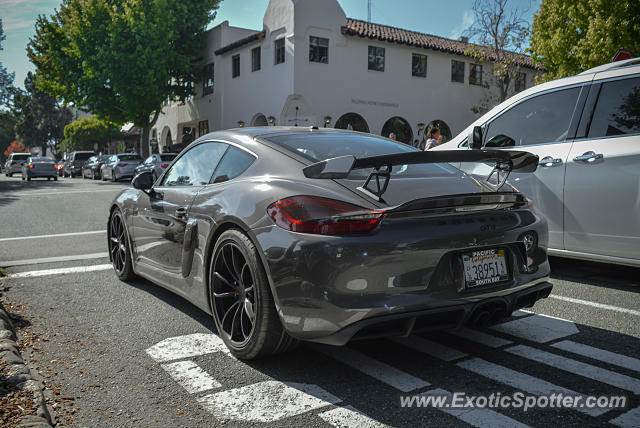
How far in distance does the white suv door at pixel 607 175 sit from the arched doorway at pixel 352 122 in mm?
23701

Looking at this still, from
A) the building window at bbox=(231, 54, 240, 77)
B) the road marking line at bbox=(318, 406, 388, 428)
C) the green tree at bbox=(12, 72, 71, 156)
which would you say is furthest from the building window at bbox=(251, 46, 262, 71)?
the green tree at bbox=(12, 72, 71, 156)

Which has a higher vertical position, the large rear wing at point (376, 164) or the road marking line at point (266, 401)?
the large rear wing at point (376, 164)

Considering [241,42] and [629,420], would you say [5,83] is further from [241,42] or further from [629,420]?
[629,420]

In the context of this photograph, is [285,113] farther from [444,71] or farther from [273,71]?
[444,71]

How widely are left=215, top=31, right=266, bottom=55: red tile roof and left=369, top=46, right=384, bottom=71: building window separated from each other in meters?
5.47

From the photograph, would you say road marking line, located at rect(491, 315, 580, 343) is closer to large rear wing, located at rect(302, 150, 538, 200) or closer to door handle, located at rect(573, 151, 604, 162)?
large rear wing, located at rect(302, 150, 538, 200)

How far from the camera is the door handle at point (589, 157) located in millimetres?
4976

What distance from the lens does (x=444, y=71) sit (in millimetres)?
31562

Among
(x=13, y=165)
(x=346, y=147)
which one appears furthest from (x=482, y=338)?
(x=13, y=165)

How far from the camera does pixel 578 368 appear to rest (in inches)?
129

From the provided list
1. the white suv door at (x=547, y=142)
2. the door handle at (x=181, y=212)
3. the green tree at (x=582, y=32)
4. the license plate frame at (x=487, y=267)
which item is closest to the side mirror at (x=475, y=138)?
the white suv door at (x=547, y=142)

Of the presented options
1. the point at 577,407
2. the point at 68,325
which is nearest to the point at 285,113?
the point at 68,325

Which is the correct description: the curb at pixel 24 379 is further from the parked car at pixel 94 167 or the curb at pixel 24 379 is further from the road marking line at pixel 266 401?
the parked car at pixel 94 167

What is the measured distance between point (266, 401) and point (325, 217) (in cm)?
98
